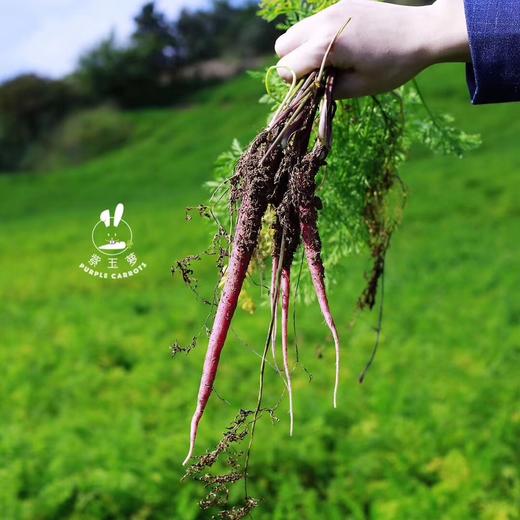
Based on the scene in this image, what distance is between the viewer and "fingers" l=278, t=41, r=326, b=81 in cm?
119

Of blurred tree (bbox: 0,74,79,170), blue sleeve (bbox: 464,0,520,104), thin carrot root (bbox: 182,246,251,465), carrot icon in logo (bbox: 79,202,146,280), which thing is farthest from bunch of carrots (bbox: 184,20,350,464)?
blurred tree (bbox: 0,74,79,170)

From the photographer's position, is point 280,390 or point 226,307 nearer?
point 226,307

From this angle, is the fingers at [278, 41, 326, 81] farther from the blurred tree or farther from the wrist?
the blurred tree

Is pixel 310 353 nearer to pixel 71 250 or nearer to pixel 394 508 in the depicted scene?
pixel 394 508

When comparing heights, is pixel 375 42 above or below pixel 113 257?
below

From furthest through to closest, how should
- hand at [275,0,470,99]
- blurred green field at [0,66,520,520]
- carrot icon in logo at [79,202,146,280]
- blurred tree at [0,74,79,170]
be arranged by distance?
blurred tree at [0,74,79,170] → carrot icon in logo at [79,202,146,280] → blurred green field at [0,66,520,520] → hand at [275,0,470,99]

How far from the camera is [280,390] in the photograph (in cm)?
604

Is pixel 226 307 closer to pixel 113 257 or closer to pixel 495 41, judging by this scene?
pixel 495 41

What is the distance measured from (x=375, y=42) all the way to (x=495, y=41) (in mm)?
213

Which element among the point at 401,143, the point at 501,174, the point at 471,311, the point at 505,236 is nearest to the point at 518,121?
the point at 501,174

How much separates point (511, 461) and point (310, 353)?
2559mm

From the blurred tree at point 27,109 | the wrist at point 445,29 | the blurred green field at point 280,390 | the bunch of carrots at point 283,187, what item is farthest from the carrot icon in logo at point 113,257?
the blurred tree at point 27,109

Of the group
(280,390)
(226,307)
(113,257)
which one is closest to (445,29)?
(226,307)

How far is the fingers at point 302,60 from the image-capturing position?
1191mm
